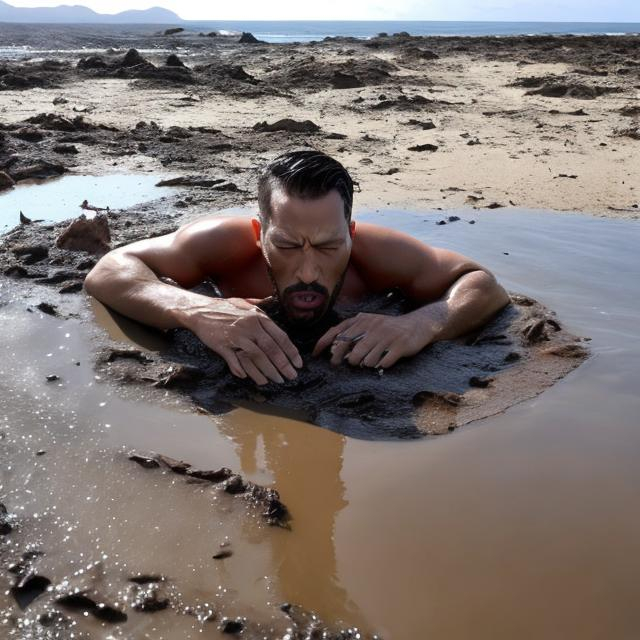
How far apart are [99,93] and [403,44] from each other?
14986 millimetres

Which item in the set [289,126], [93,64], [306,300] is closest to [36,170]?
[289,126]

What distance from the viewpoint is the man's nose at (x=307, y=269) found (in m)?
2.87

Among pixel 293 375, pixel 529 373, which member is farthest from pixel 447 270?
pixel 293 375

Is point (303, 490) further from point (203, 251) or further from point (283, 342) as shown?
point (203, 251)

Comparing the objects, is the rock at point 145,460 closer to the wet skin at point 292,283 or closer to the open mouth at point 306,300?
the wet skin at point 292,283

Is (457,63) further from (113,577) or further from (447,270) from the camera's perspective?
(113,577)

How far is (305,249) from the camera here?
2.88 m

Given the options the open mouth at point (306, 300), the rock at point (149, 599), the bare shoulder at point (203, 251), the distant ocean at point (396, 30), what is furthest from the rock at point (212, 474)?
the distant ocean at point (396, 30)

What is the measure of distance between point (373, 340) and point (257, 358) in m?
0.46

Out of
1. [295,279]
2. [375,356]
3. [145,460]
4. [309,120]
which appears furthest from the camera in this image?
[309,120]

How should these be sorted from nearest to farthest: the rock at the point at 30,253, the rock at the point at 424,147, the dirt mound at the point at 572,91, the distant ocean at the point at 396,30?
the rock at the point at 30,253, the rock at the point at 424,147, the dirt mound at the point at 572,91, the distant ocean at the point at 396,30

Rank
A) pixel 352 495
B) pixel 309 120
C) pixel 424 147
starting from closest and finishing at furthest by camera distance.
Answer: pixel 352 495, pixel 424 147, pixel 309 120

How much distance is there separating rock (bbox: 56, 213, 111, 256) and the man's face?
153 centimetres

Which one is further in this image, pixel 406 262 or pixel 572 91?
pixel 572 91
